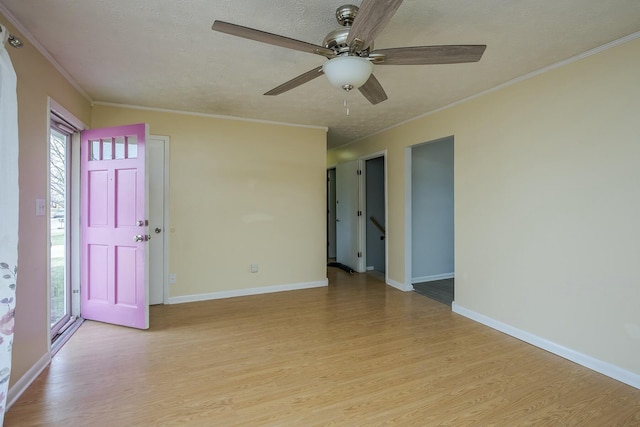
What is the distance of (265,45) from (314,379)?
2.35 metres

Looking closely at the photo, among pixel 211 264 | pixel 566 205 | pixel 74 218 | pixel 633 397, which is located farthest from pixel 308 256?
pixel 633 397

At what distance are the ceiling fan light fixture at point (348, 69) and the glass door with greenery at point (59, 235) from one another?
2723 mm

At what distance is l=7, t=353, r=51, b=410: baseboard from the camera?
6.16 feet

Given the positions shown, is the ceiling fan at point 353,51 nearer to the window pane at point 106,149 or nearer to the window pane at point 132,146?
the window pane at point 132,146

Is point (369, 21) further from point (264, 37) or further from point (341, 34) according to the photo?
point (264, 37)

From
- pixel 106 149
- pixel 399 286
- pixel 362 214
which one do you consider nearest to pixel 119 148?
pixel 106 149

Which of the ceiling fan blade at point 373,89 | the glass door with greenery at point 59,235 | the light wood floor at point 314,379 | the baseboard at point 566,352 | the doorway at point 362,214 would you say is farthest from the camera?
the doorway at point 362,214

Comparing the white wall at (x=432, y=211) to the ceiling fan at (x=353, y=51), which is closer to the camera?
the ceiling fan at (x=353, y=51)

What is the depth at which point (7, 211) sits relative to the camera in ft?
5.45

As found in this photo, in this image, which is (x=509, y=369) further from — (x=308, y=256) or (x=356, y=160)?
(x=356, y=160)

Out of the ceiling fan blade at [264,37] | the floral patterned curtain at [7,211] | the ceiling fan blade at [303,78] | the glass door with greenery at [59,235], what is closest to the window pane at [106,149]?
the glass door with greenery at [59,235]

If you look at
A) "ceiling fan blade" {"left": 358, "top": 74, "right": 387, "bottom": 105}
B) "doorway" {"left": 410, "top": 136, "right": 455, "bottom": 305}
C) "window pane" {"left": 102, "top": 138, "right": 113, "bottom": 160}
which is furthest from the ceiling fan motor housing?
"doorway" {"left": 410, "top": 136, "right": 455, "bottom": 305}

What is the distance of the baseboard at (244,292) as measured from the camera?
12.6 ft

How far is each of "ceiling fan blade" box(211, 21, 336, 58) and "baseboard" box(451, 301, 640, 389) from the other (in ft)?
9.23
